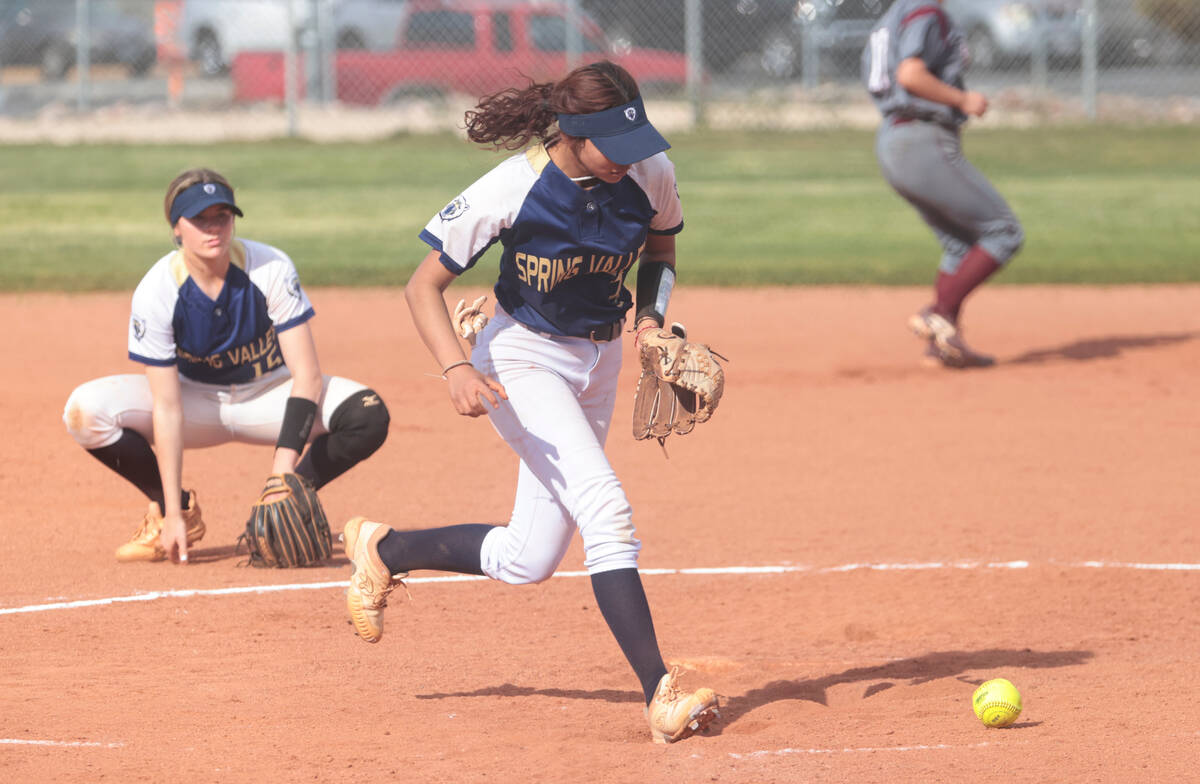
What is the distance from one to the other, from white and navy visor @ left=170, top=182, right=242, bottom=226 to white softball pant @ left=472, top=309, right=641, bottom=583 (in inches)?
66.1

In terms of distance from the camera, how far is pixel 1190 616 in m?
5.69

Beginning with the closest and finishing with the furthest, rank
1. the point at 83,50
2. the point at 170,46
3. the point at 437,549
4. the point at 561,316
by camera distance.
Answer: the point at 561,316 → the point at 437,549 → the point at 83,50 → the point at 170,46

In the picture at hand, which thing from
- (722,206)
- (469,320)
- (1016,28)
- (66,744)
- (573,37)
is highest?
(469,320)

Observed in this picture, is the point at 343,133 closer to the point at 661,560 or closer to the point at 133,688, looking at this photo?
the point at 661,560

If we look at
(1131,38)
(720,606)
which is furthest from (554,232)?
(1131,38)

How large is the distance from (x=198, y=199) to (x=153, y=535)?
1.37 m

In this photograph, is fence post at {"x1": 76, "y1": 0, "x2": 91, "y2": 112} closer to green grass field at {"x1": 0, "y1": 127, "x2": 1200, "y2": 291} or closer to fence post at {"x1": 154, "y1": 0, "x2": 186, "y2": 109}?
fence post at {"x1": 154, "y1": 0, "x2": 186, "y2": 109}

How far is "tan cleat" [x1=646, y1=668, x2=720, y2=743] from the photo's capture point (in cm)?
423

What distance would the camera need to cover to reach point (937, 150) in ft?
31.9

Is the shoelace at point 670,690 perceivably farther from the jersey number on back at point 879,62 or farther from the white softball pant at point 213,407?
the jersey number on back at point 879,62

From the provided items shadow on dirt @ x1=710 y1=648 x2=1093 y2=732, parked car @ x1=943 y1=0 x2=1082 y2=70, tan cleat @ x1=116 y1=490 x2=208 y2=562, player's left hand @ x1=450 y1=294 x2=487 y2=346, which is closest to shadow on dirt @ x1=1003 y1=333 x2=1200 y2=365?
shadow on dirt @ x1=710 y1=648 x2=1093 y2=732

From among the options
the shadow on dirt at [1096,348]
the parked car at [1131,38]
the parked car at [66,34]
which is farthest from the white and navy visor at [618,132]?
the parked car at [66,34]

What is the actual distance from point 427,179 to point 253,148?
308 centimetres

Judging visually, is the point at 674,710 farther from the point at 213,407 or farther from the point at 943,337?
the point at 943,337
